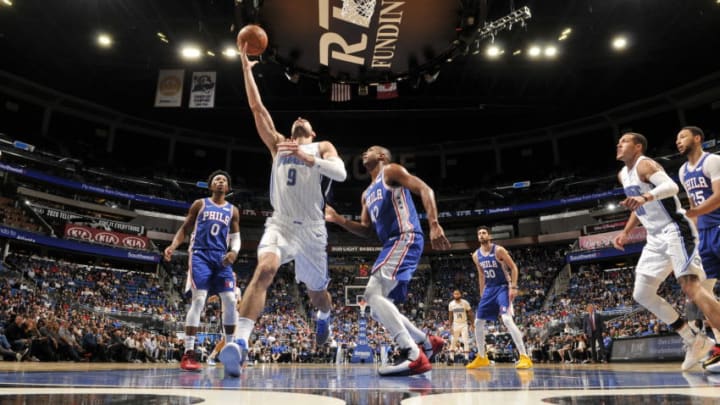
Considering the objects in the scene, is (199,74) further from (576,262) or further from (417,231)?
(576,262)

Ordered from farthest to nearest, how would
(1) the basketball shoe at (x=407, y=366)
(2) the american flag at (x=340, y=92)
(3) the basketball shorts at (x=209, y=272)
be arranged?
(2) the american flag at (x=340, y=92) < (3) the basketball shorts at (x=209, y=272) < (1) the basketball shoe at (x=407, y=366)

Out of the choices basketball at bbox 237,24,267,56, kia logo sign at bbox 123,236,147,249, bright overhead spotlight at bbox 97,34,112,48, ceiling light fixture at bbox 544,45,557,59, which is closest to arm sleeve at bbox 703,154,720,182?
basketball at bbox 237,24,267,56

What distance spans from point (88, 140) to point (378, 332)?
22.5m

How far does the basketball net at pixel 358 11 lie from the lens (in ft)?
36.3

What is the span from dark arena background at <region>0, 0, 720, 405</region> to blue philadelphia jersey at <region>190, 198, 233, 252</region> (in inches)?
242

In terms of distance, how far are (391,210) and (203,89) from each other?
65.6 feet

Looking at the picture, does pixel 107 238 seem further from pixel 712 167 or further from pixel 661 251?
pixel 712 167

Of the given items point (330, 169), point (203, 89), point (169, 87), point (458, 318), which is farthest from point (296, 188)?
point (169, 87)

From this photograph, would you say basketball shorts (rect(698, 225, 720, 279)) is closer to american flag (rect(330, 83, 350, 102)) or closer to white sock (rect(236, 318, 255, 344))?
white sock (rect(236, 318, 255, 344))

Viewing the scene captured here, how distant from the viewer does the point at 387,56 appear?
12703 millimetres

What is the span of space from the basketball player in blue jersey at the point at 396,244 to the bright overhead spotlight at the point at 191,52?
19.0 metres

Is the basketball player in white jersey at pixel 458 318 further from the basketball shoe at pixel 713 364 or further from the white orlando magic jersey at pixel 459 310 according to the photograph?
the basketball shoe at pixel 713 364

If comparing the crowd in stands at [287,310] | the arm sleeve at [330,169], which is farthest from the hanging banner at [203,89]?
the arm sleeve at [330,169]

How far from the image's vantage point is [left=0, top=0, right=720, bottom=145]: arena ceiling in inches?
463
